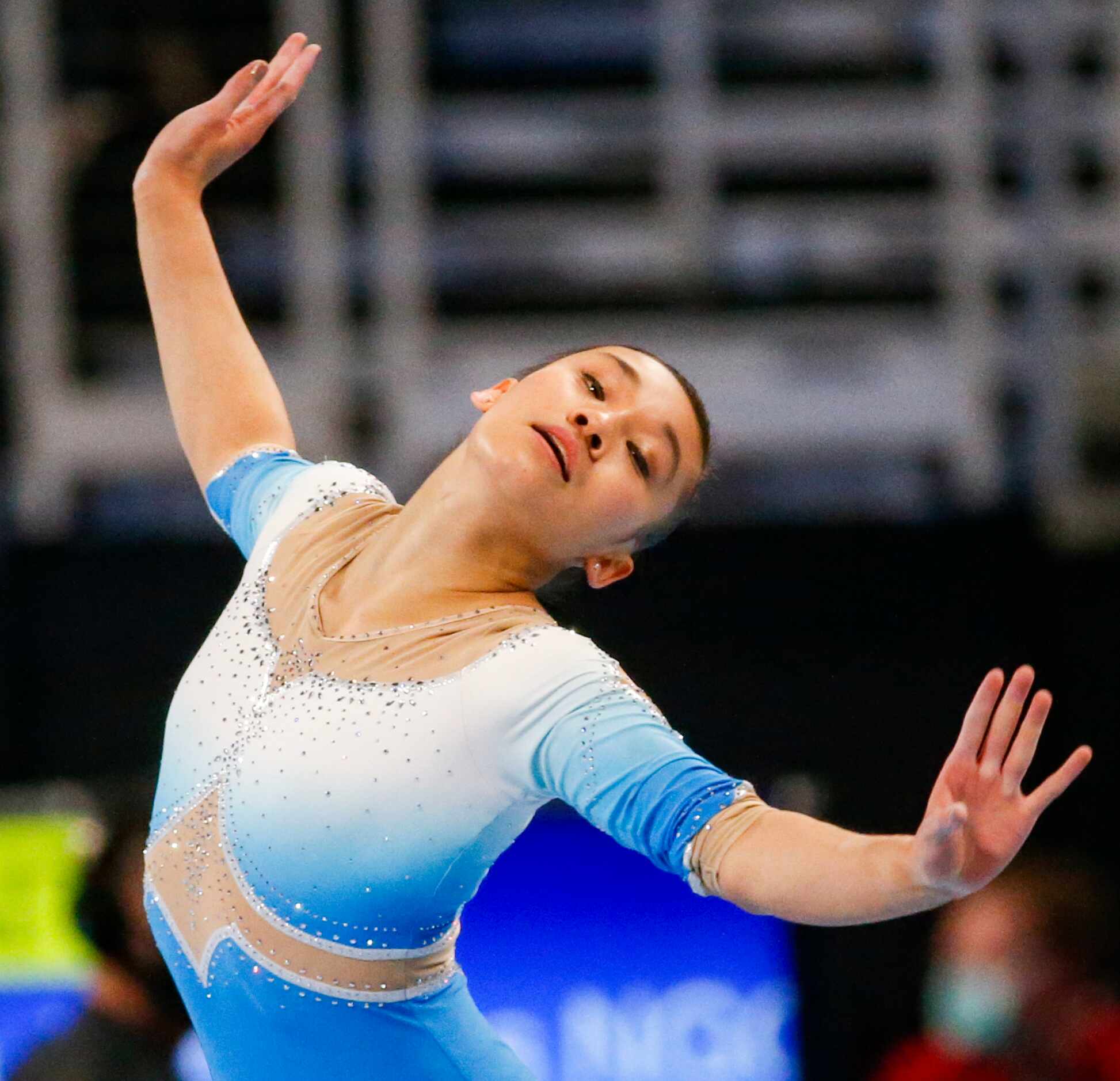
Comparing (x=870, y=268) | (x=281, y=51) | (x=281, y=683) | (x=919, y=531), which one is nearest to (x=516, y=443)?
(x=281, y=683)

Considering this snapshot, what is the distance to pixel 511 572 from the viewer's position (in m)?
1.77

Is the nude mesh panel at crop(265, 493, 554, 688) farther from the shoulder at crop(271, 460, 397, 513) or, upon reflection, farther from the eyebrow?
the eyebrow

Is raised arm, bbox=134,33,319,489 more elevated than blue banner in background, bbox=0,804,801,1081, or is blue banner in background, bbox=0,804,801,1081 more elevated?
raised arm, bbox=134,33,319,489

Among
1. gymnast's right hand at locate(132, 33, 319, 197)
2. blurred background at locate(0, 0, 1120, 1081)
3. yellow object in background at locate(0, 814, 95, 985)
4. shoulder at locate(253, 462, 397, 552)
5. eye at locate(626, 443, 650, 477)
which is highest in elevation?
gymnast's right hand at locate(132, 33, 319, 197)

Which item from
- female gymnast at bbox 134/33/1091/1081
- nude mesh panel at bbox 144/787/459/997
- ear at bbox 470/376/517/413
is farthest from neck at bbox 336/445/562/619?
nude mesh panel at bbox 144/787/459/997

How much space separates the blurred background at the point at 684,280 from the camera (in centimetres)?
441

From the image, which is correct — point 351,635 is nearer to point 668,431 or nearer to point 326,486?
point 326,486

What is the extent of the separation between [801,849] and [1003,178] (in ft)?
16.3

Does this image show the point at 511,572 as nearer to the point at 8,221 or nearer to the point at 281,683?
the point at 281,683

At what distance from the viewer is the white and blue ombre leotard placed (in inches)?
61.1

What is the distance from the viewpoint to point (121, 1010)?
304 centimetres

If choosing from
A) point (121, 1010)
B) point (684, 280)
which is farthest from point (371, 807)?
point (684, 280)

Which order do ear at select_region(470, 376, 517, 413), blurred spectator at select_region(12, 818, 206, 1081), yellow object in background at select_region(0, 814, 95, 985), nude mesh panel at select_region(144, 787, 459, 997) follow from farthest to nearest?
yellow object in background at select_region(0, 814, 95, 985)
blurred spectator at select_region(12, 818, 206, 1081)
ear at select_region(470, 376, 517, 413)
nude mesh panel at select_region(144, 787, 459, 997)

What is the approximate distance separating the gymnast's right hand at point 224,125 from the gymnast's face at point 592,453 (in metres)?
0.46
